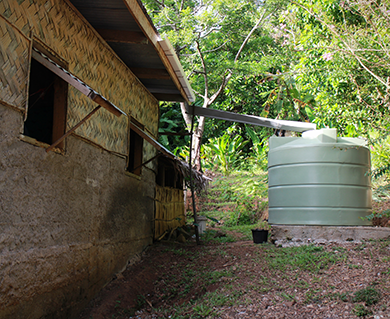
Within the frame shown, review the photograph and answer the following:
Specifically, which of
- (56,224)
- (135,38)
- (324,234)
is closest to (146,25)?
(135,38)

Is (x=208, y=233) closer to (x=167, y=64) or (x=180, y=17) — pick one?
(x=167, y=64)

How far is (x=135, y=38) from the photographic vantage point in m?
4.80

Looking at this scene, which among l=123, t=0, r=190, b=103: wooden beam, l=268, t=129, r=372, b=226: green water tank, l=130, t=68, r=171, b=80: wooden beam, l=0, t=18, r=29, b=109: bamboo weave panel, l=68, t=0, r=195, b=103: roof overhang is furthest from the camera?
l=268, t=129, r=372, b=226: green water tank

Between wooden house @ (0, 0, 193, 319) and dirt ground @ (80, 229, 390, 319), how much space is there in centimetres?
37

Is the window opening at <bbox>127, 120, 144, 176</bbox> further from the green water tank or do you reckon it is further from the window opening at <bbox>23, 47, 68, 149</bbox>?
the green water tank

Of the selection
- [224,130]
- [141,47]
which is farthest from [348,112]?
[224,130]

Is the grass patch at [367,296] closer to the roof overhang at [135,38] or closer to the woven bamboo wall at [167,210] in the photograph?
the roof overhang at [135,38]

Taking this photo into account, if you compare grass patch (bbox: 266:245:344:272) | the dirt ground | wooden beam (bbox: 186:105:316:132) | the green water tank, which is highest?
wooden beam (bbox: 186:105:316:132)

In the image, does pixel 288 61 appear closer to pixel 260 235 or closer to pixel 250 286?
pixel 260 235

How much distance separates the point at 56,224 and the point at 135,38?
8.76 feet

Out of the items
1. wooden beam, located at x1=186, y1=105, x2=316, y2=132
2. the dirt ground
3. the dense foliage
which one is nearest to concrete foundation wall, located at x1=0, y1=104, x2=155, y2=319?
the dirt ground

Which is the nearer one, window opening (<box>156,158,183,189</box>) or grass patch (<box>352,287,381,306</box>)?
grass patch (<box>352,287,381,306</box>)

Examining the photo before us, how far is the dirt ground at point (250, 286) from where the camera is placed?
3.81 metres

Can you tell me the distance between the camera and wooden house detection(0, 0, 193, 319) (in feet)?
10.0
